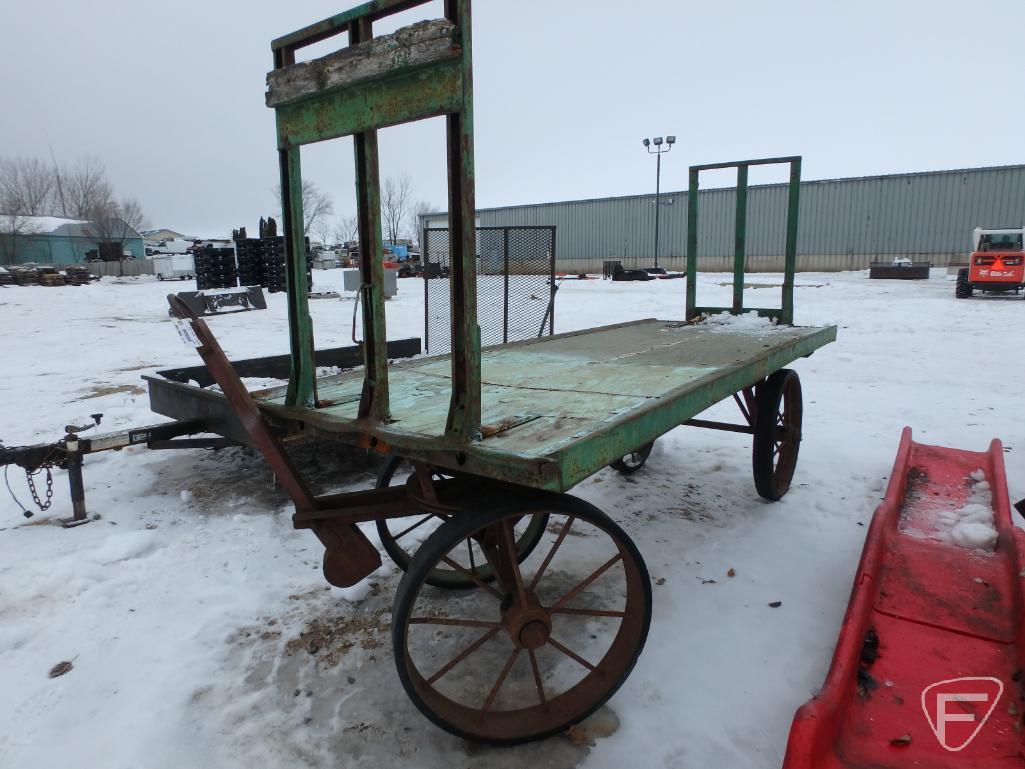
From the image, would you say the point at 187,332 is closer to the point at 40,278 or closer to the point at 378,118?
the point at 378,118

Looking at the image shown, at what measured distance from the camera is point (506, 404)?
2549mm

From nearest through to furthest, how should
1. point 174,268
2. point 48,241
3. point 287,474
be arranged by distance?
1. point 287,474
2. point 174,268
3. point 48,241

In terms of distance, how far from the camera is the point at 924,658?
247 cm

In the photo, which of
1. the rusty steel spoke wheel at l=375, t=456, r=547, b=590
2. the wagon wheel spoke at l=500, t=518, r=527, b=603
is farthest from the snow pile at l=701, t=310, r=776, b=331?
the wagon wheel spoke at l=500, t=518, r=527, b=603

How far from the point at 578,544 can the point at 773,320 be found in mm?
2632

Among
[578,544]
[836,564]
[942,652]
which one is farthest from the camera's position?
[578,544]

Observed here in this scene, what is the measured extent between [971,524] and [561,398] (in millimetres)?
2483

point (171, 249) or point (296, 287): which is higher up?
point (171, 249)

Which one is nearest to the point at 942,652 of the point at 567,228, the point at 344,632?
the point at 344,632

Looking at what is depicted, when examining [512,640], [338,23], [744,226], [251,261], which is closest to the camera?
[338,23]

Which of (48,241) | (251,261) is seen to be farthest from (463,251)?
(48,241)

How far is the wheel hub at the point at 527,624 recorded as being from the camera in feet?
7.06

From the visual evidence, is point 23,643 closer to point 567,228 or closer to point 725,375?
point 725,375

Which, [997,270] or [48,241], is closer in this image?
[997,270]
